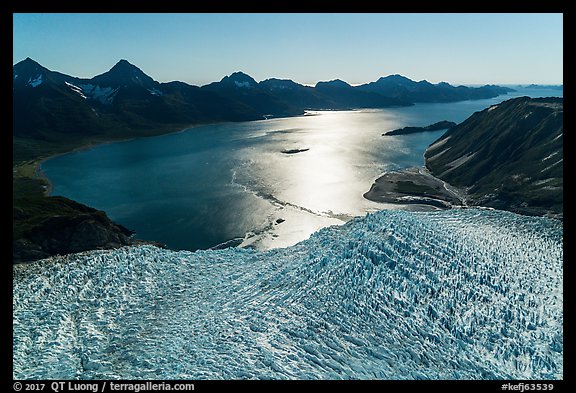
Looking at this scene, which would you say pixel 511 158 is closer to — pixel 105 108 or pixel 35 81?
pixel 105 108

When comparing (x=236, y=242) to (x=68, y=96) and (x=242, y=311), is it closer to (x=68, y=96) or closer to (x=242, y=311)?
(x=242, y=311)

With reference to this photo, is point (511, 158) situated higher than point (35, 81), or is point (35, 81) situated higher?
point (35, 81)

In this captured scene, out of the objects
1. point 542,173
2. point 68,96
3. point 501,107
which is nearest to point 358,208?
point 542,173

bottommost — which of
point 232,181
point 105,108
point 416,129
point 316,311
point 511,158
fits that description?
point 316,311

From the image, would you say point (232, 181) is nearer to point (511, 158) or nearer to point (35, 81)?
point (511, 158)

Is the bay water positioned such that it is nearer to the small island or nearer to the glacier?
the small island

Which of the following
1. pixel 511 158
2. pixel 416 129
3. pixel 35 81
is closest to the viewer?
pixel 511 158

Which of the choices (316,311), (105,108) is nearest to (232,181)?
(316,311)

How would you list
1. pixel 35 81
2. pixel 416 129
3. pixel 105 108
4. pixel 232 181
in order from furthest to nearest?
1. pixel 35 81
2. pixel 105 108
3. pixel 416 129
4. pixel 232 181

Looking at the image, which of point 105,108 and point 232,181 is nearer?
point 232,181
